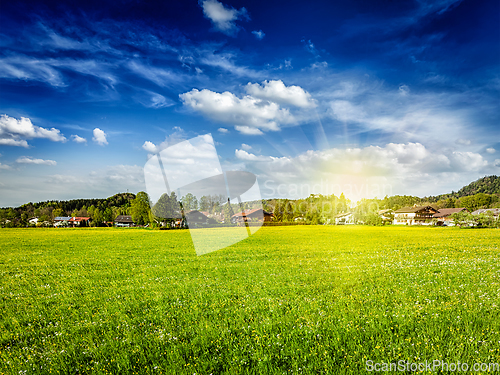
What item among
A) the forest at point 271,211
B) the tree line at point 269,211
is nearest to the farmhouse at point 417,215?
the tree line at point 269,211

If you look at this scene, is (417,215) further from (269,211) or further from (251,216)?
(251,216)

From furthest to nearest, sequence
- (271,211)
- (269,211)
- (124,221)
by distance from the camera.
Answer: (124,221), (271,211), (269,211)

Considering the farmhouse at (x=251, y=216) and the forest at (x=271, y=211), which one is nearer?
the farmhouse at (x=251, y=216)

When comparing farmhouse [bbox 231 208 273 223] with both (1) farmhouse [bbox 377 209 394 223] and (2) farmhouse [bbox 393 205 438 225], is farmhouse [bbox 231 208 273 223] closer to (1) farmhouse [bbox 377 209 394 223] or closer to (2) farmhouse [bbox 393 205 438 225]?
(1) farmhouse [bbox 377 209 394 223]

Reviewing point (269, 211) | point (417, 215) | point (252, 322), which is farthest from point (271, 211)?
point (252, 322)

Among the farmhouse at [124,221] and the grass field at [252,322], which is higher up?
the grass field at [252,322]

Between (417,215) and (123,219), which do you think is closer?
(417,215)

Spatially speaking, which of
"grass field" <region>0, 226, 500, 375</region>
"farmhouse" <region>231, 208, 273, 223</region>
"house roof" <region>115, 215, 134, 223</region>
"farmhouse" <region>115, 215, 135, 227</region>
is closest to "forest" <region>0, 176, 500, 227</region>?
"farmhouse" <region>231, 208, 273, 223</region>

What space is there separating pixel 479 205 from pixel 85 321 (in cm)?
23264

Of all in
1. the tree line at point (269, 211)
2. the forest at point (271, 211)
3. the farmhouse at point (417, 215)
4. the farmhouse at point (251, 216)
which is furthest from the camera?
the farmhouse at point (417, 215)

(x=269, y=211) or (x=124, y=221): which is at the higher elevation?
(x=269, y=211)

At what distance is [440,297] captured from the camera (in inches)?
343

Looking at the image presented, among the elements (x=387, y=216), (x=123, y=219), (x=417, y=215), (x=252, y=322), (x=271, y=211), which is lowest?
(x=387, y=216)

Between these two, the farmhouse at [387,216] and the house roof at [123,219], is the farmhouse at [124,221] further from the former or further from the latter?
the farmhouse at [387,216]
